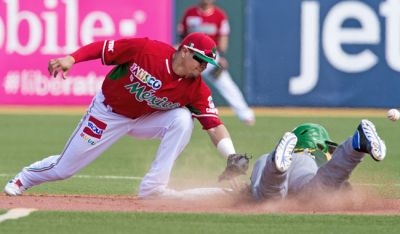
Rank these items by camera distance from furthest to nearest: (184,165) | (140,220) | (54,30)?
(54,30) < (184,165) < (140,220)

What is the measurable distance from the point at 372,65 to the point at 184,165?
333 inches

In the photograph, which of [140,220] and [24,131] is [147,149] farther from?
[140,220]

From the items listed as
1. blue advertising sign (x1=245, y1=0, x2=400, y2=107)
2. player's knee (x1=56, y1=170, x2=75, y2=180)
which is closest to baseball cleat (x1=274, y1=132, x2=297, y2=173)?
player's knee (x1=56, y1=170, x2=75, y2=180)

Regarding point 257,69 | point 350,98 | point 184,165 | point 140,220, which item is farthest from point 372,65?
point 140,220

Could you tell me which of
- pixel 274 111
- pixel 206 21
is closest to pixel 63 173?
pixel 206 21

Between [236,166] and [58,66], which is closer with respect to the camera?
[58,66]

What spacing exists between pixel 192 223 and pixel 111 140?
5.79 feet

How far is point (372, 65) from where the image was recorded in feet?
64.6

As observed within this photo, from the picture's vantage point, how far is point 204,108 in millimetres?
8672

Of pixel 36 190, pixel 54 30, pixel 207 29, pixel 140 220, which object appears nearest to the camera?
pixel 140 220

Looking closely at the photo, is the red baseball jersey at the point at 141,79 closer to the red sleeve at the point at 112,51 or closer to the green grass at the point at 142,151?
the red sleeve at the point at 112,51

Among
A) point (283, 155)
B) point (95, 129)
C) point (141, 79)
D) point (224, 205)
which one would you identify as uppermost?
point (141, 79)

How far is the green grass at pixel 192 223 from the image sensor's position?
6855mm

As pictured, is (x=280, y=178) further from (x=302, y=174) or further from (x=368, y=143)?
(x=368, y=143)
